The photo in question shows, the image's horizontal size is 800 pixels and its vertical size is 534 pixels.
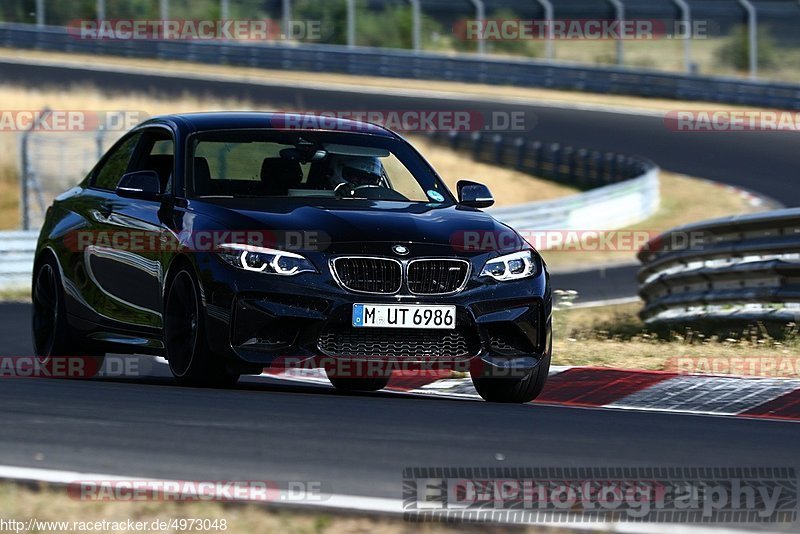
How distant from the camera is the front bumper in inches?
298

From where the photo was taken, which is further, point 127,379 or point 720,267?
point 720,267

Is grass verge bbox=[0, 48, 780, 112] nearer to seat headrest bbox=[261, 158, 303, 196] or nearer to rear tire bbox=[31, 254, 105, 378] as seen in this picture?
rear tire bbox=[31, 254, 105, 378]

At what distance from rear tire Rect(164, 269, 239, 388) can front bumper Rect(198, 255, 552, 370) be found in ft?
0.31

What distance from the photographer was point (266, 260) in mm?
7605

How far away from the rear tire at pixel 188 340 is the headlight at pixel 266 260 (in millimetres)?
285

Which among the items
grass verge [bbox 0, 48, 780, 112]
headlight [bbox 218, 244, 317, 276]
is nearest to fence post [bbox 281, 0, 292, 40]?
grass verge [bbox 0, 48, 780, 112]

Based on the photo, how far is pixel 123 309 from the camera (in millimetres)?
8844

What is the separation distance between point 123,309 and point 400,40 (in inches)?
1561

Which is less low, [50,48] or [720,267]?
[720,267]

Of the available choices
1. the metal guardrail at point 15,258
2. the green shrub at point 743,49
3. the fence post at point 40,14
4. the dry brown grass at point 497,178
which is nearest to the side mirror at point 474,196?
the metal guardrail at point 15,258

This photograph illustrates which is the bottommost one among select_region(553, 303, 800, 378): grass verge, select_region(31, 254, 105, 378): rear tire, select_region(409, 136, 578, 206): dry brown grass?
select_region(409, 136, 578, 206): dry brown grass

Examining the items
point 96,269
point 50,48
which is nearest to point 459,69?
point 50,48

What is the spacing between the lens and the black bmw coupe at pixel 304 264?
300 inches

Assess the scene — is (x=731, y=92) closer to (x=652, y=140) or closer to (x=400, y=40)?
(x=652, y=140)
